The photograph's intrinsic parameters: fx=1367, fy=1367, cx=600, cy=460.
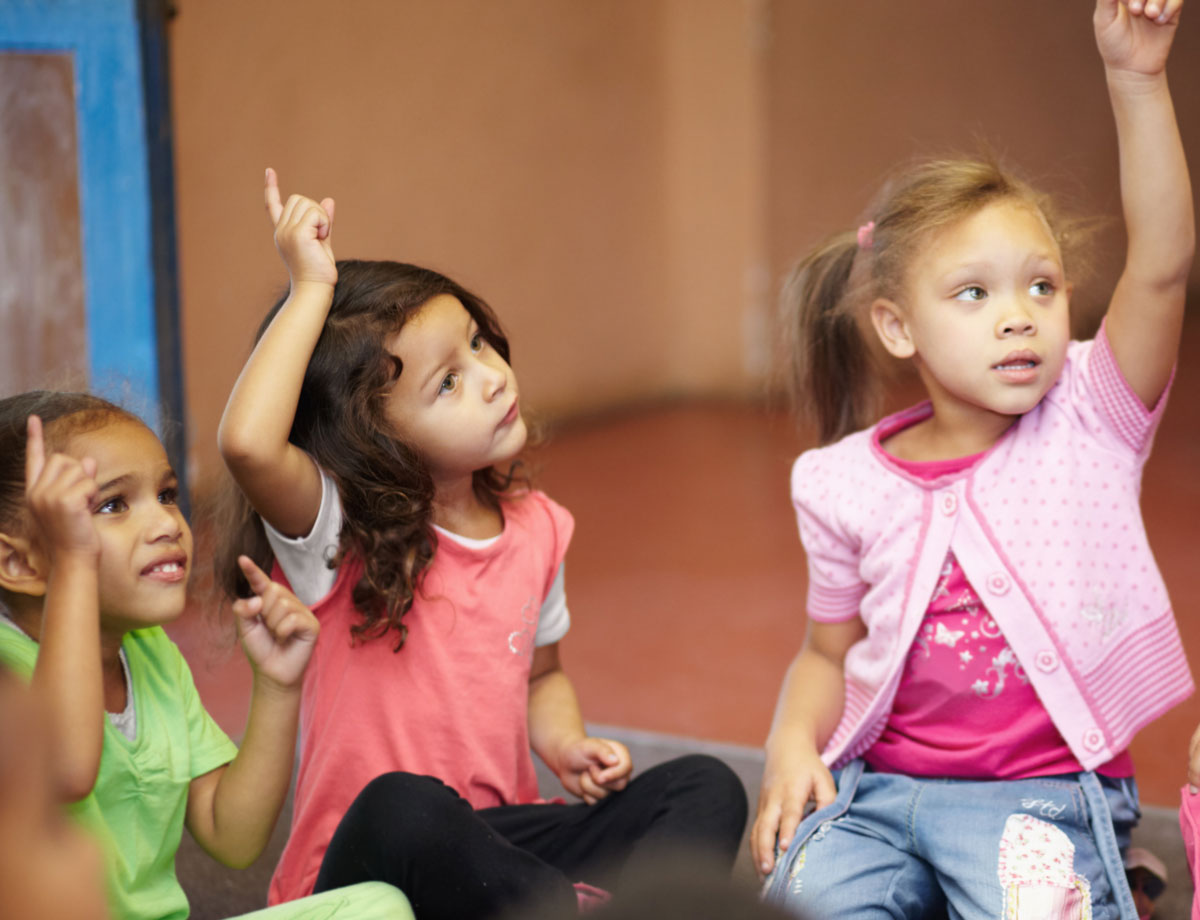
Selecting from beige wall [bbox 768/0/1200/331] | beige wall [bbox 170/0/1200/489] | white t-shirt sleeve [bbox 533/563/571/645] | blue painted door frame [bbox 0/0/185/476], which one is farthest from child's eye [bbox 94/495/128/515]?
beige wall [bbox 768/0/1200/331]

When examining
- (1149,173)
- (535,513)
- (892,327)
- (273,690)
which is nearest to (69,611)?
(273,690)

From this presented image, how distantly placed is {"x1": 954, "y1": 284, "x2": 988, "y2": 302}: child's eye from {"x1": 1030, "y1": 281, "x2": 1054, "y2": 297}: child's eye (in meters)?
0.04

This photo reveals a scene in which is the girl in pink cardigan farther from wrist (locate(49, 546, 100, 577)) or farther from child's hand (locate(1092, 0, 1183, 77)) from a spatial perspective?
wrist (locate(49, 546, 100, 577))

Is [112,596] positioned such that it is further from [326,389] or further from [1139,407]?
[1139,407]

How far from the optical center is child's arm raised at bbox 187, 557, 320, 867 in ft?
3.78

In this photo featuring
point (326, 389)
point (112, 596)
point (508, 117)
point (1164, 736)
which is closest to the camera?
point (112, 596)

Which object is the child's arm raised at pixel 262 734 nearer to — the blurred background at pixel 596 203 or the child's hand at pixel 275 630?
the child's hand at pixel 275 630

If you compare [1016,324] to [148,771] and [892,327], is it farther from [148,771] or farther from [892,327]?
[148,771]

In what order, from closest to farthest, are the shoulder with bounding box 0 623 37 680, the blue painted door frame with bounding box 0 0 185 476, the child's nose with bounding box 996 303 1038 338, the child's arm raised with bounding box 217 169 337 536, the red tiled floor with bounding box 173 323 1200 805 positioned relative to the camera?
the shoulder with bounding box 0 623 37 680 → the child's arm raised with bounding box 217 169 337 536 → the child's nose with bounding box 996 303 1038 338 → the red tiled floor with bounding box 173 323 1200 805 → the blue painted door frame with bounding box 0 0 185 476

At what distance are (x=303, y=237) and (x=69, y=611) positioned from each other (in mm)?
437

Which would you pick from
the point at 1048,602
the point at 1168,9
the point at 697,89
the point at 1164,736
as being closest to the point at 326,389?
the point at 1048,602

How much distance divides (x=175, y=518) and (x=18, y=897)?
0.60 meters

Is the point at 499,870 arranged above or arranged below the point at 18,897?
below

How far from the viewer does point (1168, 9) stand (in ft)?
Result: 3.83
